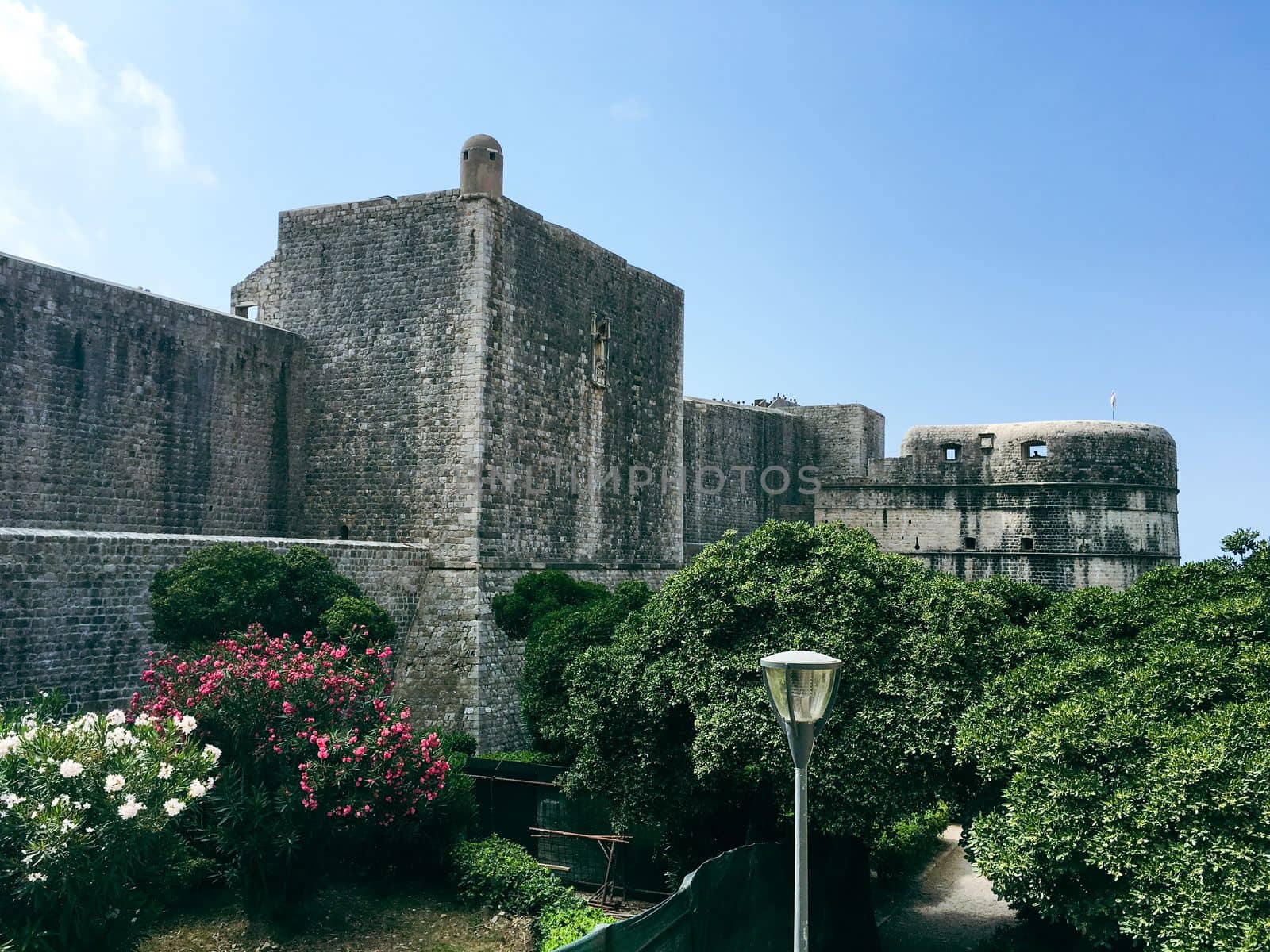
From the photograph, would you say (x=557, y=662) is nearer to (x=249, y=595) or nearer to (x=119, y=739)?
(x=249, y=595)

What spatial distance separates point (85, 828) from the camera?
23.4ft

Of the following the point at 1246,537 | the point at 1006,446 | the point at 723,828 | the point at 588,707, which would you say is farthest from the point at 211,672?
the point at 1006,446

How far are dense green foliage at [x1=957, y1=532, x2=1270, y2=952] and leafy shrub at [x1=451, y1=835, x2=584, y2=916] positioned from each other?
442 centimetres

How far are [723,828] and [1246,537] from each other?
5955 millimetres

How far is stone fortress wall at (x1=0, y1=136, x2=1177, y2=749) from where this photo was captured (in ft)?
40.6

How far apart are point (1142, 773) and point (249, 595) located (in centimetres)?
923

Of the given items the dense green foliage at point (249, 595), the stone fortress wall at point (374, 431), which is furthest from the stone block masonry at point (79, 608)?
the dense green foliage at point (249, 595)

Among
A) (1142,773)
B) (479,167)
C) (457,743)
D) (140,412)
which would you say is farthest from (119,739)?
(479,167)

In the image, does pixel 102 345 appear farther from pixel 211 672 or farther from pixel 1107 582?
pixel 1107 582

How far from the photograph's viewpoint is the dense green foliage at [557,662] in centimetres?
1238

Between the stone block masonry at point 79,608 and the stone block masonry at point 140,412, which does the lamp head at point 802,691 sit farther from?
the stone block masonry at point 140,412

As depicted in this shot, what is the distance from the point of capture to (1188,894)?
6332 mm

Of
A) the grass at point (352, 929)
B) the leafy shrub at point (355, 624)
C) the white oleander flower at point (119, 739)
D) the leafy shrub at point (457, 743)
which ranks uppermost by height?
the leafy shrub at point (355, 624)

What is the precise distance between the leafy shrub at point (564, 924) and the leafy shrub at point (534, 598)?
5.09 metres
